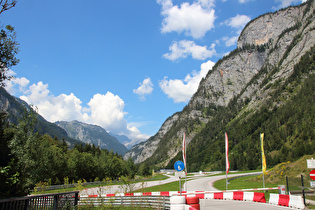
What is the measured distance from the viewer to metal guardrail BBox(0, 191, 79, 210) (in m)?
6.99

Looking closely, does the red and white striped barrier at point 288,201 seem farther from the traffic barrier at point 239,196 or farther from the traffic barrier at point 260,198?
the traffic barrier at point 239,196

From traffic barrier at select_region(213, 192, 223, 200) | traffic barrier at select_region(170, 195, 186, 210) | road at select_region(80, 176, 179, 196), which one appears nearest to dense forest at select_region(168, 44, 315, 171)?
road at select_region(80, 176, 179, 196)

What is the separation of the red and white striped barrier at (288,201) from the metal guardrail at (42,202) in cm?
1179

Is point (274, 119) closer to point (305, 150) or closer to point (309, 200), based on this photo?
point (305, 150)

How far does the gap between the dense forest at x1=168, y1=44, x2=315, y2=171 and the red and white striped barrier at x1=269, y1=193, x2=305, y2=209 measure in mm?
82917

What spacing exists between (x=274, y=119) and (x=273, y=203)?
133 m

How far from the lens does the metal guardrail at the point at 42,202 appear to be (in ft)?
22.9

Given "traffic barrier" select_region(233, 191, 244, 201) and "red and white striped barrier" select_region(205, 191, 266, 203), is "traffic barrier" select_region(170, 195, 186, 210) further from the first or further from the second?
"traffic barrier" select_region(233, 191, 244, 201)

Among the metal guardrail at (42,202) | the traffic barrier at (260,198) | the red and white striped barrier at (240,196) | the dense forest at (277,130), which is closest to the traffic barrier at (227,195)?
the red and white striped barrier at (240,196)

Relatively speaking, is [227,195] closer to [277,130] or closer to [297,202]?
[297,202]

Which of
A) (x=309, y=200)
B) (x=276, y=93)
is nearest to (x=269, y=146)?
(x=276, y=93)

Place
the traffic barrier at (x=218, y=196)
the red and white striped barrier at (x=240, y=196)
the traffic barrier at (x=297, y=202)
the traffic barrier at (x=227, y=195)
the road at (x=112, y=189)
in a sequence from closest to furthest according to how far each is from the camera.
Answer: the traffic barrier at (x=297, y=202) < the road at (x=112, y=189) < the red and white striped barrier at (x=240, y=196) < the traffic barrier at (x=227, y=195) < the traffic barrier at (x=218, y=196)

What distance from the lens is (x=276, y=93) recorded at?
152m

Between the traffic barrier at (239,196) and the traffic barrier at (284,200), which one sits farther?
the traffic barrier at (239,196)
